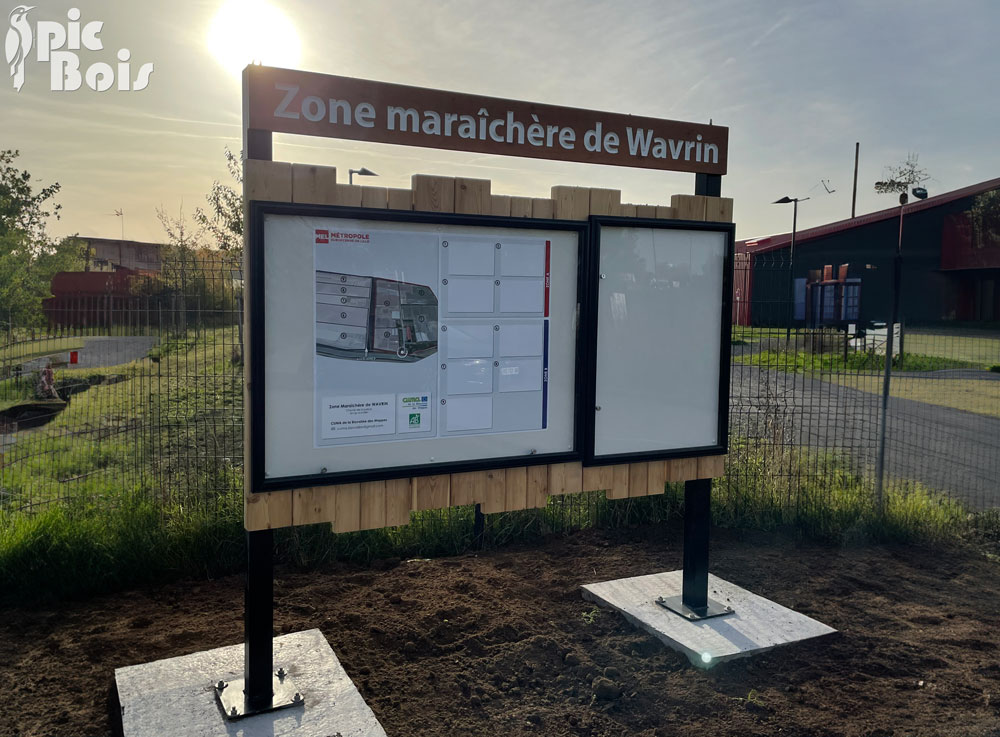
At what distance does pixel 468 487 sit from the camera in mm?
3850

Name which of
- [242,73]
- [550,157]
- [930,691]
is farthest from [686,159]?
[930,691]

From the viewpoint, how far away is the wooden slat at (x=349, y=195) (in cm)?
335

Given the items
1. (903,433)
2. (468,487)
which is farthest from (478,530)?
(903,433)

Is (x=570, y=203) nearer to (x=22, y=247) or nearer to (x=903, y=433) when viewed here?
(x=903, y=433)

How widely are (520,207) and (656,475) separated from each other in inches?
66.1

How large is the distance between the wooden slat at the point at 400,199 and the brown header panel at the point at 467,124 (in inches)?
9.7

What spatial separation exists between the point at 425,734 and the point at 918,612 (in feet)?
10.8

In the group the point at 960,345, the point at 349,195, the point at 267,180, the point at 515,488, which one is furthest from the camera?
the point at 960,345

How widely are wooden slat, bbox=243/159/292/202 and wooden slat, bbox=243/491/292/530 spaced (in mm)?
1237

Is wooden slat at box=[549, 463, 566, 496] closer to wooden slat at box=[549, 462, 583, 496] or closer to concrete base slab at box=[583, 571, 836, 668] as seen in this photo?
wooden slat at box=[549, 462, 583, 496]

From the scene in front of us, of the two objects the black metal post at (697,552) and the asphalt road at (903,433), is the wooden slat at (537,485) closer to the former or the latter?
the black metal post at (697,552)

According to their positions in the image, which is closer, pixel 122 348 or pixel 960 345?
pixel 122 348

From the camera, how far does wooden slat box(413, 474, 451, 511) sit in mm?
3707

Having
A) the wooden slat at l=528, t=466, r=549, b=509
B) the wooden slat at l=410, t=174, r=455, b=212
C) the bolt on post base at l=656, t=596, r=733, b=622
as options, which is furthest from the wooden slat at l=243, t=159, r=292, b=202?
the bolt on post base at l=656, t=596, r=733, b=622
